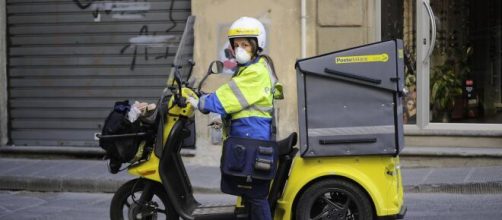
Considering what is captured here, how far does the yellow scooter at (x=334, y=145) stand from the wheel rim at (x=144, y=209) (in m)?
0.18

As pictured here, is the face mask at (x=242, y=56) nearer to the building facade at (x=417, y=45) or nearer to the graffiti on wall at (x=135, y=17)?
the building facade at (x=417, y=45)

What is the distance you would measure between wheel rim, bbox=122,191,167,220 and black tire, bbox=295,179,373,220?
102cm

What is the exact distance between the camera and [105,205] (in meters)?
7.59

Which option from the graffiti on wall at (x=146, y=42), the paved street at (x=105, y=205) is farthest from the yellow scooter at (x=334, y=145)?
the graffiti on wall at (x=146, y=42)

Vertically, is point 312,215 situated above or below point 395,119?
below

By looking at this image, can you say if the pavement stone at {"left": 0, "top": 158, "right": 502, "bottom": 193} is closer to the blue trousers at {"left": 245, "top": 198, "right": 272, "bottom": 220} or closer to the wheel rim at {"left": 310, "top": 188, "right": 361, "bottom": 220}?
the wheel rim at {"left": 310, "top": 188, "right": 361, "bottom": 220}

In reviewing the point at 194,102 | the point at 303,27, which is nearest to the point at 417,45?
the point at 303,27

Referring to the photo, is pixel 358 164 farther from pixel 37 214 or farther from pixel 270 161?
pixel 37 214

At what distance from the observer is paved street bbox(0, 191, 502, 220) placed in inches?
265

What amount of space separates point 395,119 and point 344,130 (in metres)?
0.35

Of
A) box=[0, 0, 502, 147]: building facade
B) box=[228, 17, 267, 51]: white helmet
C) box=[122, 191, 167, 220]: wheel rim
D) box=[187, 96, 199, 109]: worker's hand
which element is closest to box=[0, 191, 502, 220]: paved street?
box=[122, 191, 167, 220]: wheel rim

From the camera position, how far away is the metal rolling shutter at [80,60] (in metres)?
9.74

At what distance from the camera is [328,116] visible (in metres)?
5.10

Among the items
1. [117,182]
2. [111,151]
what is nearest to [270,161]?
[111,151]
